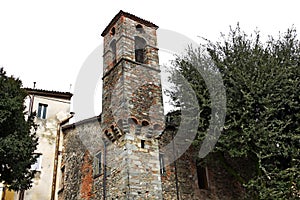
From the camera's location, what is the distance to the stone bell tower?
11.1 meters

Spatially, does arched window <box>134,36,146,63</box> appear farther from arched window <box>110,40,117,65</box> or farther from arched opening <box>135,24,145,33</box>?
arched window <box>110,40,117,65</box>

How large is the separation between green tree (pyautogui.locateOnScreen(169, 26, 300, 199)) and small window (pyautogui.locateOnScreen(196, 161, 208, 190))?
62.5 inches

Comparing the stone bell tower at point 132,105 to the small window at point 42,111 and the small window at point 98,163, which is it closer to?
the small window at point 98,163

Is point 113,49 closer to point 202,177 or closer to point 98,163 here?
point 98,163

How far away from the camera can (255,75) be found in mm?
11789

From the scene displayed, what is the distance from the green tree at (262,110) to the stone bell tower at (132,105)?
1.70 metres

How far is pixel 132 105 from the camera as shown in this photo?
1212 cm

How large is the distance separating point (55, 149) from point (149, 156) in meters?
7.39

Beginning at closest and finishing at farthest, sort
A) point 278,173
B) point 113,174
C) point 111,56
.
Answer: point 278,173, point 113,174, point 111,56

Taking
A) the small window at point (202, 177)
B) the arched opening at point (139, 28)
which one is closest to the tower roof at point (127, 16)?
the arched opening at point (139, 28)

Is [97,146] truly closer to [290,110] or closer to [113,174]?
[113,174]

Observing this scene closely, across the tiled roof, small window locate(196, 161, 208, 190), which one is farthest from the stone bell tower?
the tiled roof

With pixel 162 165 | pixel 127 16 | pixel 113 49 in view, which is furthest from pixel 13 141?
pixel 127 16

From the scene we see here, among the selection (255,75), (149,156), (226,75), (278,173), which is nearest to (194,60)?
(226,75)
